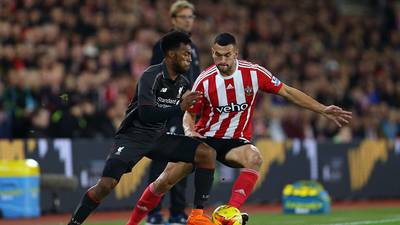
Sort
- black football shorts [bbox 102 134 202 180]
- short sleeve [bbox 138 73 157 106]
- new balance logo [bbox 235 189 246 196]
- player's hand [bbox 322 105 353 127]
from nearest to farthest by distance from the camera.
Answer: short sleeve [bbox 138 73 157 106], black football shorts [bbox 102 134 202 180], player's hand [bbox 322 105 353 127], new balance logo [bbox 235 189 246 196]

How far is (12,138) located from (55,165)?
2.88 ft

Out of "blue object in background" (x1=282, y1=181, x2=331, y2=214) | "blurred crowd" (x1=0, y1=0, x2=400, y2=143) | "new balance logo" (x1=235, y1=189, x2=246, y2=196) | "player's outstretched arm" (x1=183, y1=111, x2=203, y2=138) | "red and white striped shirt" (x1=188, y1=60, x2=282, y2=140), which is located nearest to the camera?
"new balance logo" (x1=235, y1=189, x2=246, y2=196)

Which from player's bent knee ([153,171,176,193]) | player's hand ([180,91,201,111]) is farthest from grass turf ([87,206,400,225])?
player's hand ([180,91,201,111])

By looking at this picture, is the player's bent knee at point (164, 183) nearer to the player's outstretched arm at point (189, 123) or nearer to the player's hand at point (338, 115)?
the player's outstretched arm at point (189, 123)

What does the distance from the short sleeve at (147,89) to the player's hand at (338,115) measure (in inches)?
71.5

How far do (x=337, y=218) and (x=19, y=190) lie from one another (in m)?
4.65

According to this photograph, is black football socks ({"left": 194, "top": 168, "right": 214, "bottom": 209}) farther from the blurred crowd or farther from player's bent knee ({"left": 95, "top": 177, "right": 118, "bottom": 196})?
the blurred crowd

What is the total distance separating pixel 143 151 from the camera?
968 centimetres

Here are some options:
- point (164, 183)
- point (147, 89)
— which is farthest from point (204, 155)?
point (147, 89)

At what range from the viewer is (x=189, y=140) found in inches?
381

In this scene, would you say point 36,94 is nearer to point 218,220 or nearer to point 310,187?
point 310,187

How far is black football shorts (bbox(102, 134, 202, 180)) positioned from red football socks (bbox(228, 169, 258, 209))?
64cm

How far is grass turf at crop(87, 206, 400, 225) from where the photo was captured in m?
12.6

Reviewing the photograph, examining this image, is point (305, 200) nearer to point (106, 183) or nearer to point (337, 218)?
point (337, 218)
